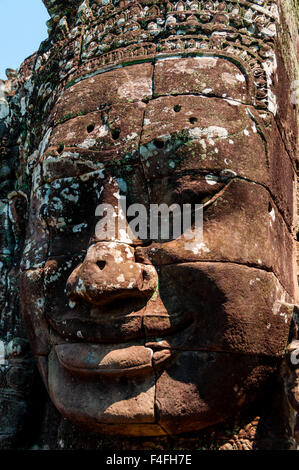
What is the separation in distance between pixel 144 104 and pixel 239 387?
Result: 1784 mm

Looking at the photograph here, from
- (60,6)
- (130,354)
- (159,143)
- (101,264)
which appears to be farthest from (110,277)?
(60,6)

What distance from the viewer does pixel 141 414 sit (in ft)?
9.73

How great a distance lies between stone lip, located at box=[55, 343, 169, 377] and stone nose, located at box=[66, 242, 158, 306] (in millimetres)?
264

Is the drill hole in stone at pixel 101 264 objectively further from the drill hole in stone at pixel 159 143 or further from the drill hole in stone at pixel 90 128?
the drill hole in stone at pixel 90 128

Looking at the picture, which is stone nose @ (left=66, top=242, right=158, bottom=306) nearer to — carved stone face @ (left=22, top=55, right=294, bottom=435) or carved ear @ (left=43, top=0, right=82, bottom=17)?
carved stone face @ (left=22, top=55, right=294, bottom=435)

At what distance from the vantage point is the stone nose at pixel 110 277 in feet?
10.0

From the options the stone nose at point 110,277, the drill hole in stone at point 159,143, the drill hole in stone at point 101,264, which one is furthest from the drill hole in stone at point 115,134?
the drill hole in stone at point 101,264

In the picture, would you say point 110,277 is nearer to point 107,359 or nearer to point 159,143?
point 107,359

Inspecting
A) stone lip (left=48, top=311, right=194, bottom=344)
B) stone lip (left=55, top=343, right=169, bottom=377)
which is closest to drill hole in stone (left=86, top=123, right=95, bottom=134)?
stone lip (left=48, top=311, right=194, bottom=344)

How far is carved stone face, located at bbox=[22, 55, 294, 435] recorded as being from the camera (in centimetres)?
302

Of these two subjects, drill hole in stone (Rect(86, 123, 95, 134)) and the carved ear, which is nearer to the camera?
drill hole in stone (Rect(86, 123, 95, 134))

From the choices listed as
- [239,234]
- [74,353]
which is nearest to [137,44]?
[239,234]
